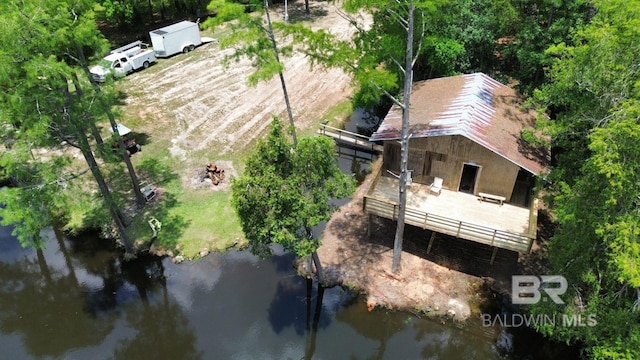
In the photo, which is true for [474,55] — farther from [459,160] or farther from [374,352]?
[374,352]

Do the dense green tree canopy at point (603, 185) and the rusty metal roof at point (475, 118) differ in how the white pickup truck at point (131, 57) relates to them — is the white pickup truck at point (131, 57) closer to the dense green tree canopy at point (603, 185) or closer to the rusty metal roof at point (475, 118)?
the rusty metal roof at point (475, 118)

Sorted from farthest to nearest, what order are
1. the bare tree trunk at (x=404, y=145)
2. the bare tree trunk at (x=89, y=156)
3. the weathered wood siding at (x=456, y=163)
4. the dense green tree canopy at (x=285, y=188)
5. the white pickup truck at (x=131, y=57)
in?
the white pickup truck at (x=131, y=57), the weathered wood siding at (x=456, y=163), the bare tree trunk at (x=89, y=156), the bare tree trunk at (x=404, y=145), the dense green tree canopy at (x=285, y=188)

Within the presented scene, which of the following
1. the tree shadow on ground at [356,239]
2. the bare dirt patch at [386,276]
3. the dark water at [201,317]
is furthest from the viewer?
the tree shadow on ground at [356,239]

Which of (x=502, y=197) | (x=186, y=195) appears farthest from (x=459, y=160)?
(x=186, y=195)

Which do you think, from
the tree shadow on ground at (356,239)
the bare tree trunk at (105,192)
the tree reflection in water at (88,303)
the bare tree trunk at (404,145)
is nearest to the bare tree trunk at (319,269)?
the tree shadow on ground at (356,239)

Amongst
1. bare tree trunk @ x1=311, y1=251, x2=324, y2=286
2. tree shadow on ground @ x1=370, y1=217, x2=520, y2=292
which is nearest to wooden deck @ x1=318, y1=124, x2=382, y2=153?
tree shadow on ground @ x1=370, y1=217, x2=520, y2=292

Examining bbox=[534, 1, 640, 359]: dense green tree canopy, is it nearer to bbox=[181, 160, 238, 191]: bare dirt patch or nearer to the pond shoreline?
the pond shoreline
